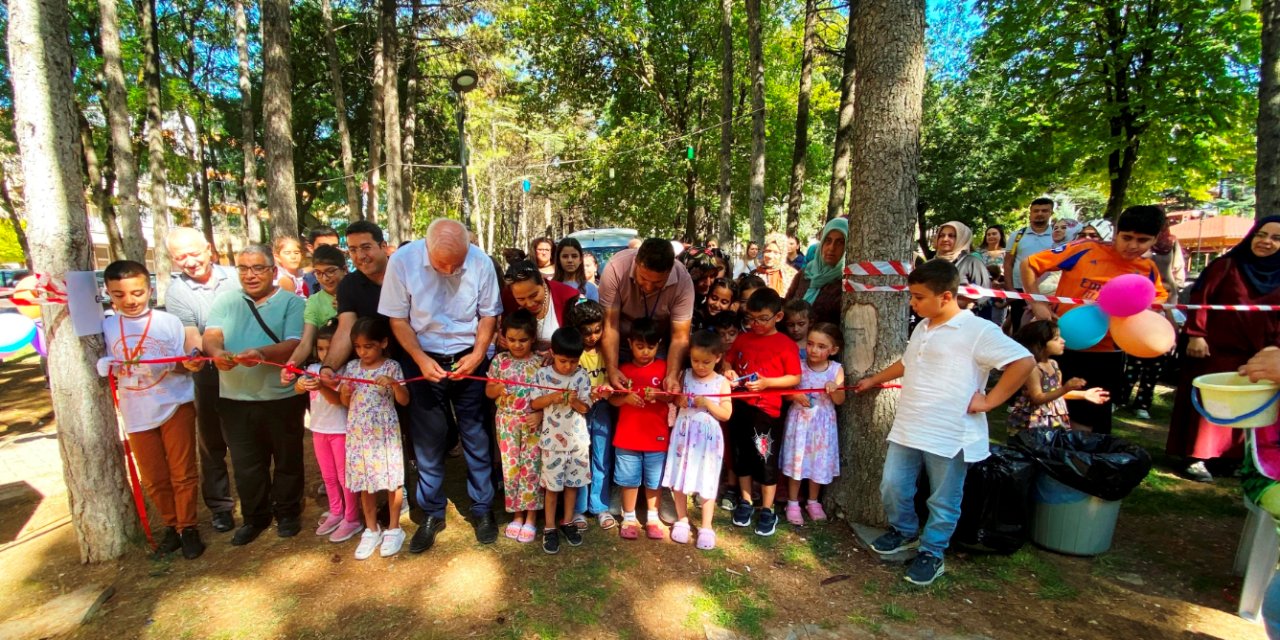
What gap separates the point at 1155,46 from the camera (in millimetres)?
9883

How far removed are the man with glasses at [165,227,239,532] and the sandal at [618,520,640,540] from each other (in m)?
2.73

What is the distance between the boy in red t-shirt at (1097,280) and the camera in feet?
13.0

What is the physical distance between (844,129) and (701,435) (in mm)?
8907

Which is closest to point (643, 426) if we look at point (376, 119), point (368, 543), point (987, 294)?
point (368, 543)

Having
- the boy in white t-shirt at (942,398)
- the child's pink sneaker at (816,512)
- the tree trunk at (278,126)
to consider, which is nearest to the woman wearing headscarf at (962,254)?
the boy in white t-shirt at (942,398)

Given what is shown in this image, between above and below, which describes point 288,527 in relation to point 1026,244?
below

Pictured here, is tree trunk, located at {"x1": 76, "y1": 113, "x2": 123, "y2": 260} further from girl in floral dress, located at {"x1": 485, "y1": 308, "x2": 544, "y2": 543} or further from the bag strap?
girl in floral dress, located at {"x1": 485, "y1": 308, "x2": 544, "y2": 543}

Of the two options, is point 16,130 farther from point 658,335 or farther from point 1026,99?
point 1026,99

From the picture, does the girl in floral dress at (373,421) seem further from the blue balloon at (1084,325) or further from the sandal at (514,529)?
the blue balloon at (1084,325)

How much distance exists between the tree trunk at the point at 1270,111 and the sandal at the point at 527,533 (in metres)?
7.24

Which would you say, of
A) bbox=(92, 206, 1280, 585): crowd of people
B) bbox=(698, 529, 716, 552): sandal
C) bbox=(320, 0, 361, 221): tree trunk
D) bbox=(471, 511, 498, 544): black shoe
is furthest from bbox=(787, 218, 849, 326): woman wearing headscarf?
bbox=(320, 0, 361, 221): tree trunk

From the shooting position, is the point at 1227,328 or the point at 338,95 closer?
the point at 1227,328

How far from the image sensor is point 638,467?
147 inches

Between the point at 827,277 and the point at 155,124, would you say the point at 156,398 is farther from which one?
the point at 155,124
